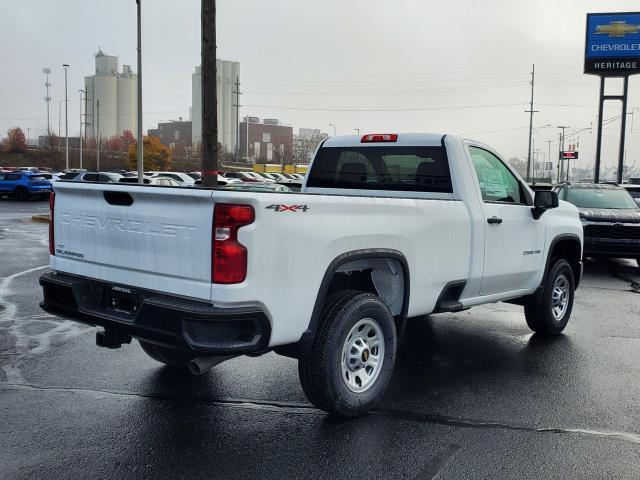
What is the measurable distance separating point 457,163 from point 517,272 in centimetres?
139

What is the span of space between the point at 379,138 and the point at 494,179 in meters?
1.18

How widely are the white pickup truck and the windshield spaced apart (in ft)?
26.6

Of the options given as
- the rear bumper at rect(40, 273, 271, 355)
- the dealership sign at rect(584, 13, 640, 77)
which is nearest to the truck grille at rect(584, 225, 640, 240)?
the rear bumper at rect(40, 273, 271, 355)

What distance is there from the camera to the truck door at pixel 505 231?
581 centimetres

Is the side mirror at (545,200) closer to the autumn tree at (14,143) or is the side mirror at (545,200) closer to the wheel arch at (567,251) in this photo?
the wheel arch at (567,251)

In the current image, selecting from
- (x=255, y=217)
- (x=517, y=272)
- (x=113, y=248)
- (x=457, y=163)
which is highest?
(x=457, y=163)

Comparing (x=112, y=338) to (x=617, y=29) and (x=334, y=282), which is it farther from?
(x=617, y=29)

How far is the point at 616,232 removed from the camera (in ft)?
40.5

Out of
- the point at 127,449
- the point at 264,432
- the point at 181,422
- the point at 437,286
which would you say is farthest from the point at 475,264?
the point at 127,449

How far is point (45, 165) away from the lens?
9519cm

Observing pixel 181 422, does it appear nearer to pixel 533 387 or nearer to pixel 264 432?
pixel 264 432

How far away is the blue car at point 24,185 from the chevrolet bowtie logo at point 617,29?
3012cm

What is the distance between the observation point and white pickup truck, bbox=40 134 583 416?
371cm

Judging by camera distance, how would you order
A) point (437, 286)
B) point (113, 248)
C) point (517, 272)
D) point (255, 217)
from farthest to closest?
1. point (517, 272)
2. point (437, 286)
3. point (113, 248)
4. point (255, 217)
